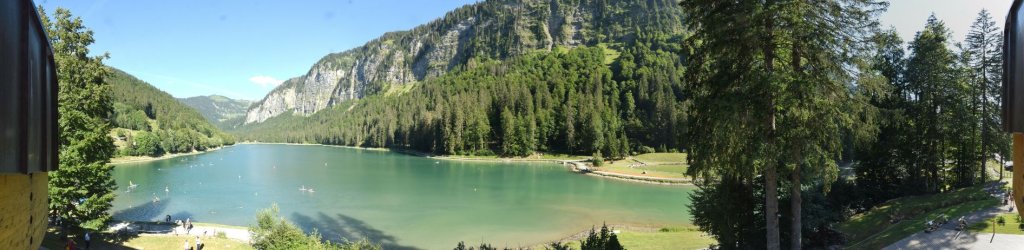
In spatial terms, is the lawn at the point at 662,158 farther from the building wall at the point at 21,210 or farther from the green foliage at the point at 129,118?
the green foliage at the point at 129,118

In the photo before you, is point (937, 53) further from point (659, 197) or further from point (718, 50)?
point (659, 197)

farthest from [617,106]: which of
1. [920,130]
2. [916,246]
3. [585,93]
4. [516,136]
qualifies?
[916,246]

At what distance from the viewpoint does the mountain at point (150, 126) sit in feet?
337

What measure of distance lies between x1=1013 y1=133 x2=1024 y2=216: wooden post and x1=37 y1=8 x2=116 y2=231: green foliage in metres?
27.1

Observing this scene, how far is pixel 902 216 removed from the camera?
18891 mm

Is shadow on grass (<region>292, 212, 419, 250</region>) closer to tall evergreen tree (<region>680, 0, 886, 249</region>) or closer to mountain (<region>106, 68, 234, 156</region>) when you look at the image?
tall evergreen tree (<region>680, 0, 886, 249</region>)

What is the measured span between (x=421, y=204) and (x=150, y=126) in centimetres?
13564

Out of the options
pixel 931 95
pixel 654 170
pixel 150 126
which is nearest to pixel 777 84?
pixel 931 95

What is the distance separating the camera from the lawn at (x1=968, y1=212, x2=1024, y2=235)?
13.7 m

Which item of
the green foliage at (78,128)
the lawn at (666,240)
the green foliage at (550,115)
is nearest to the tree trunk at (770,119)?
the lawn at (666,240)

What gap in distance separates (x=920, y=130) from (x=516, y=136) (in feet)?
254

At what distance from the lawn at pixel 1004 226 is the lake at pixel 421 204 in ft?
57.9

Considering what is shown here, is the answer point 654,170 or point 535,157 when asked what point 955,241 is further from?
point 535,157

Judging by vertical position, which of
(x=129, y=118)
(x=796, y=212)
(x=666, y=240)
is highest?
(x=129, y=118)
